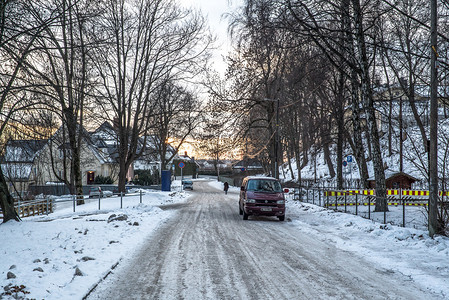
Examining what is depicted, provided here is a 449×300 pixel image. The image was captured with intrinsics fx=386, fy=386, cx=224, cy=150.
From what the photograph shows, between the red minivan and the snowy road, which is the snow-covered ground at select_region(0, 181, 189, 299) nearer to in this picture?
the snowy road

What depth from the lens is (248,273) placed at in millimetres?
7188

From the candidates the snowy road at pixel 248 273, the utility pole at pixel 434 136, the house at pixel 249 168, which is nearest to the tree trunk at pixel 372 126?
the utility pole at pixel 434 136

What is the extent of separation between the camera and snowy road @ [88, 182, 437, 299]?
19.7ft

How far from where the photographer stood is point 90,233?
37.9 ft

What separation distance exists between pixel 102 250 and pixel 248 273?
13.3 ft

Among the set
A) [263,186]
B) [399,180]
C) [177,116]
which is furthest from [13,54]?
[399,180]

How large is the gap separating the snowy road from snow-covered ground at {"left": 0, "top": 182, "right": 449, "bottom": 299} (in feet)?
1.36

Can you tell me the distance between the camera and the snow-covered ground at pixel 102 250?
6.49 meters

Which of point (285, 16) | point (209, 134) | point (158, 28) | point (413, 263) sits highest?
point (158, 28)

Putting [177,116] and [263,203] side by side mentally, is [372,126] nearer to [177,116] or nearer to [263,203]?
[263,203]

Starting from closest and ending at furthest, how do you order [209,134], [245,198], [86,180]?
1. [245,198]
2. [209,134]
3. [86,180]

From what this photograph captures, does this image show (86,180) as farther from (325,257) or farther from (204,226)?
(325,257)

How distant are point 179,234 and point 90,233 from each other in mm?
2669

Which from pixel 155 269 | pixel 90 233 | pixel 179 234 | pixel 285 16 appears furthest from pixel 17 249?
pixel 285 16
